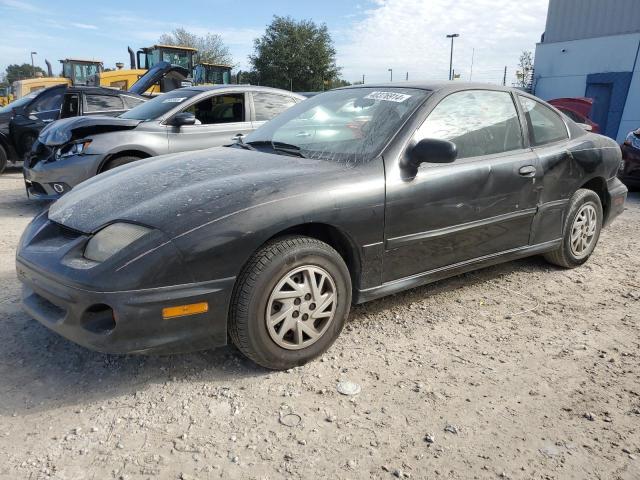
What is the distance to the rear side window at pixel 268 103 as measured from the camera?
6902 mm

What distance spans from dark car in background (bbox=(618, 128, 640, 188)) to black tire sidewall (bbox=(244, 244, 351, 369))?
22.9ft

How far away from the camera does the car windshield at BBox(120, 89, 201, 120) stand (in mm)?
6465

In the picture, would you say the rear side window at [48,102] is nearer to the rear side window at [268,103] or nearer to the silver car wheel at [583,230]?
the rear side window at [268,103]

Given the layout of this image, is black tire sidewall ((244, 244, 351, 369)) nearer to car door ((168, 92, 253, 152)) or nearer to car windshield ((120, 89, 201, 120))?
car door ((168, 92, 253, 152))

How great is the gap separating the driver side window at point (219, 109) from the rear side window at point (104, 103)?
285cm

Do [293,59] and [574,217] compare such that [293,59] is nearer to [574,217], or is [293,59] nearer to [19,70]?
[574,217]

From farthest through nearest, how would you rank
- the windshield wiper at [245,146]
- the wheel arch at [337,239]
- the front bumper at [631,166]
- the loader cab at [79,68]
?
the loader cab at [79,68]
the front bumper at [631,166]
the windshield wiper at [245,146]
the wheel arch at [337,239]

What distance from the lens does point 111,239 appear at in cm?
241

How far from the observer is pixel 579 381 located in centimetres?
267

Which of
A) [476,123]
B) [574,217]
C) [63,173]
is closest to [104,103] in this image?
[63,173]

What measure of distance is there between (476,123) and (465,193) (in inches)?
22.5

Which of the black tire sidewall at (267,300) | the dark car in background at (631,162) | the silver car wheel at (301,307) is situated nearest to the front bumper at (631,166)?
the dark car in background at (631,162)

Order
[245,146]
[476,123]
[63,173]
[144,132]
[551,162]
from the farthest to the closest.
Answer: [144,132] → [63,173] → [551,162] → [245,146] → [476,123]

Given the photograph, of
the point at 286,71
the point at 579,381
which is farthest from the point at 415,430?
the point at 286,71
